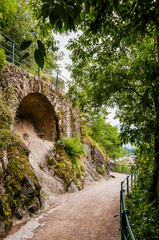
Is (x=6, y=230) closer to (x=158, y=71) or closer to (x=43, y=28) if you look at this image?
(x=158, y=71)

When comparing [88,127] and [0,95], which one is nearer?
[0,95]

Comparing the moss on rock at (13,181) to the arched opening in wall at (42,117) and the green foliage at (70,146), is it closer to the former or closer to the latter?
the arched opening in wall at (42,117)

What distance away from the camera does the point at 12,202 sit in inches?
145

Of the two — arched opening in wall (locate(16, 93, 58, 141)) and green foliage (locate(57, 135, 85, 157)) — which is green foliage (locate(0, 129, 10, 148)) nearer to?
arched opening in wall (locate(16, 93, 58, 141))

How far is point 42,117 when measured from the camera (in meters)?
8.53

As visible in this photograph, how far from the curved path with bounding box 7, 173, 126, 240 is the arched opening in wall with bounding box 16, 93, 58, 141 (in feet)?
12.3

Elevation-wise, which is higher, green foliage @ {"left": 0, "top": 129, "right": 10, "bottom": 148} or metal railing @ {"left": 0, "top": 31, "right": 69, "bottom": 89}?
metal railing @ {"left": 0, "top": 31, "right": 69, "bottom": 89}

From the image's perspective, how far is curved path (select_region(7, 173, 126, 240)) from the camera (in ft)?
11.4

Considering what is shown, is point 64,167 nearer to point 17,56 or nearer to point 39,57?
point 17,56

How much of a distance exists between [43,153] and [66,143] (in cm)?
190

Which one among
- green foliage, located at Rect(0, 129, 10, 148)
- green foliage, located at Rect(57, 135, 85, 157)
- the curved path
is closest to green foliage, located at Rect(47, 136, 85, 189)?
green foliage, located at Rect(57, 135, 85, 157)

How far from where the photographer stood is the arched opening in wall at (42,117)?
26.3 ft

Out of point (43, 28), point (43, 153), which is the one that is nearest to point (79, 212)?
point (43, 153)

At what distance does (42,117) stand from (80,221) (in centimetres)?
559
